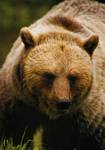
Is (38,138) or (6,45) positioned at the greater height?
(6,45)

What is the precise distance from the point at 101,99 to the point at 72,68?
0.95 m

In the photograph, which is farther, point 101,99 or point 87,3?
point 87,3

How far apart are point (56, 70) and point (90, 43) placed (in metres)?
0.64

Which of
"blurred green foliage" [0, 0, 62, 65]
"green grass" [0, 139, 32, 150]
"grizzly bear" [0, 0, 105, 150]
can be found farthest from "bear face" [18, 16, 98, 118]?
"blurred green foliage" [0, 0, 62, 65]

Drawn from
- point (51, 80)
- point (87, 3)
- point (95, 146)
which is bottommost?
point (95, 146)

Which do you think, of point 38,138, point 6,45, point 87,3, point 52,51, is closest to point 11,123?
point 38,138

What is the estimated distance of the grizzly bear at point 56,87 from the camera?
10.4 metres

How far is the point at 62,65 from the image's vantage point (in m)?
10.3

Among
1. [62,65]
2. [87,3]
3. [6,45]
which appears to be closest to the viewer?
[62,65]

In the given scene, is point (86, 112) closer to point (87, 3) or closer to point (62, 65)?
point (62, 65)

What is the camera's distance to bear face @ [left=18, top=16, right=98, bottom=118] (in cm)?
1030

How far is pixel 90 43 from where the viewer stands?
423 inches

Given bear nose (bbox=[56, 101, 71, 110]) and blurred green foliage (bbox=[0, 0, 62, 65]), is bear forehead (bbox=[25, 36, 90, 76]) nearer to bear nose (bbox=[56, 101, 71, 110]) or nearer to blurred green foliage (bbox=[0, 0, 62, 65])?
bear nose (bbox=[56, 101, 71, 110])

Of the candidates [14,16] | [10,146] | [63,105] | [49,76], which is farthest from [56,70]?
[14,16]
